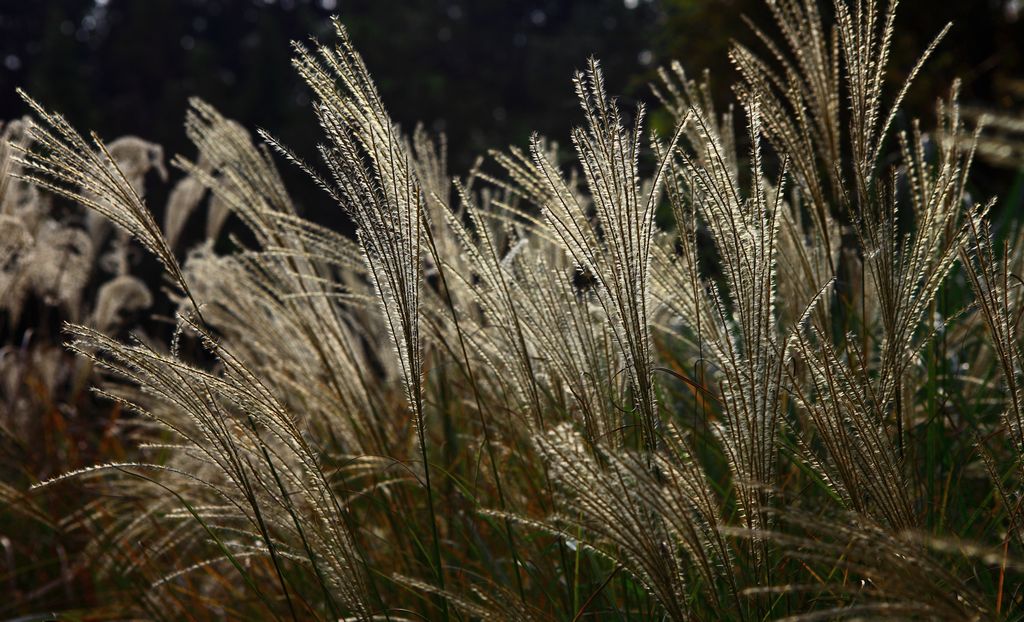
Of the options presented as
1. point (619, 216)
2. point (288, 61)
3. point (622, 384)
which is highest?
point (288, 61)

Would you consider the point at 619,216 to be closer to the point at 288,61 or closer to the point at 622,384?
the point at 622,384

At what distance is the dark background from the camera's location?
18.3m

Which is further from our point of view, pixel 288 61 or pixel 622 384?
pixel 288 61

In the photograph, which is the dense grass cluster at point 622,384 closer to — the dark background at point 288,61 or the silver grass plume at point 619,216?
the silver grass plume at point 619,216

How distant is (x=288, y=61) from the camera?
21719mm

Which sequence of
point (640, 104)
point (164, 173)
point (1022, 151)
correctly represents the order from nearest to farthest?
point (1022, 151), point (640, 104), point (164, 173)

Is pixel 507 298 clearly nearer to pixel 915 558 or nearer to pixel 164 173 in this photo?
pixel 915 558

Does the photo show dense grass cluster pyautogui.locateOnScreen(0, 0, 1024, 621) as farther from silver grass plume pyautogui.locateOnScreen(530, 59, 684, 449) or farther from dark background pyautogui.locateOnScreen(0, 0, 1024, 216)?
dark background pyautogui.locateOnScreen(0, 0, 1024, 216)

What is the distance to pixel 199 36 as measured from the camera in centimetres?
2609

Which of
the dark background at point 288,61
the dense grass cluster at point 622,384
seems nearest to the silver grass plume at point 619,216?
the dense grass cluster at point 622,384

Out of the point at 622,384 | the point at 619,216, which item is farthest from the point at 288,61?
the point at 619,216

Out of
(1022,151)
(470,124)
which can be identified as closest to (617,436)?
(1022,151)

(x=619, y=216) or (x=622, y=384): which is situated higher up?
(x=619, y=216)

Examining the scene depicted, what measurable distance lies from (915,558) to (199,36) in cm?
2801
